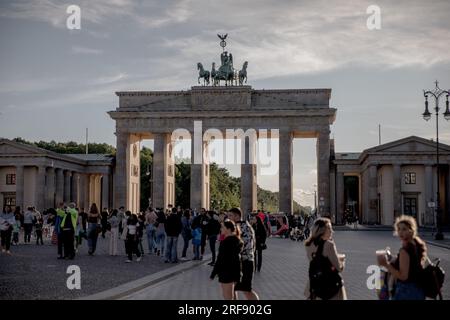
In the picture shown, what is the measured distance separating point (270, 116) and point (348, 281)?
60.4 m

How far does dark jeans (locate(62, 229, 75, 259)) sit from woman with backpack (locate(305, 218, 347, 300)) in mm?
18050

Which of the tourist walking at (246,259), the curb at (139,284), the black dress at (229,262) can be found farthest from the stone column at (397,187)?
the black dress at (229,262)

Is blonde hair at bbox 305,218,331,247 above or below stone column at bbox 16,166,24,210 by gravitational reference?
below

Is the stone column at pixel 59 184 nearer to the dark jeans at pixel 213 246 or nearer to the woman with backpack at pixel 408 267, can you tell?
the dark jeans at pixel 213 246

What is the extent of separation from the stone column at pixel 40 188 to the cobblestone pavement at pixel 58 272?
46.4m

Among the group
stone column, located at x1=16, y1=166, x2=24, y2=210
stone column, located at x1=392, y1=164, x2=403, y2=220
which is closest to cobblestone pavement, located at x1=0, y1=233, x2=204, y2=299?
stone column, located at x1=392, y1=164, x2=403, y2=220

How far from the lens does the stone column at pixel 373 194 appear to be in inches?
3002

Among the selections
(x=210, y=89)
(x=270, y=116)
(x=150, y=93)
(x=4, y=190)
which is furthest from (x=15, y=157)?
(x=270, y=116)

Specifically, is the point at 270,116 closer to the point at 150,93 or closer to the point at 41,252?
the point at 150,93

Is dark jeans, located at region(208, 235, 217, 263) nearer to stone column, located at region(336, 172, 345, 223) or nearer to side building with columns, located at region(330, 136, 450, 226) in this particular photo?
side building with columns, located at region(330, 136, 450, 226)

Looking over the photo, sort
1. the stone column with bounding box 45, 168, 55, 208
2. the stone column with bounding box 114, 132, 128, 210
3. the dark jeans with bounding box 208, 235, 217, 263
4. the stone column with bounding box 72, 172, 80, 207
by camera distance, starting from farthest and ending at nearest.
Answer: the stone column with bounding box 72, 172, 80, 207
the stone column with bounding box 114, 132, 128, 210
the stone column with bounding box 45, 168, 55, 208
the dark jeans with bounding box 208, 235, 217, 263

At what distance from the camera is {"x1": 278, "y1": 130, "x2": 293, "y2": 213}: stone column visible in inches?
3087

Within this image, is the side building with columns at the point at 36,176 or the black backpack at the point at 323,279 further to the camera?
the side building with columns at the point at 36,176

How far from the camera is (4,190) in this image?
8031 cm
